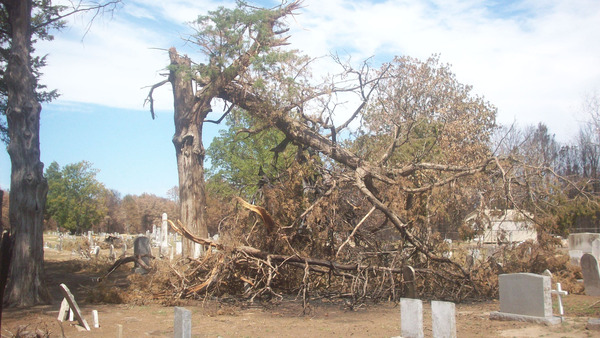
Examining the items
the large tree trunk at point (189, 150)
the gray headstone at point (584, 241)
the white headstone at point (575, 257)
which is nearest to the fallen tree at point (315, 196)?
the large tree trunk at point (189, 150)

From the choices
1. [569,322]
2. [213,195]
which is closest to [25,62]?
[569,322]

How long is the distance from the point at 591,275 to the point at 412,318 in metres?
7.53

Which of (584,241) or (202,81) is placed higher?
(202,81)

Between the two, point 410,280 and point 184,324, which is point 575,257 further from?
point 184,324

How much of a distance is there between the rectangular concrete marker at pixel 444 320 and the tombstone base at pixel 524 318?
2753 mm

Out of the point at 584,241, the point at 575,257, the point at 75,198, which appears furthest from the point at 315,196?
the point at 75,198

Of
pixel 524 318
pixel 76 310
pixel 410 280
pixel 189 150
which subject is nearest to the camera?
pixel 76 310

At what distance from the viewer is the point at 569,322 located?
788 cm

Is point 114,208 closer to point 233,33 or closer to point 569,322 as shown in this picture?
point 233,33

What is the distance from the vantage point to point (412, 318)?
5.63 meters

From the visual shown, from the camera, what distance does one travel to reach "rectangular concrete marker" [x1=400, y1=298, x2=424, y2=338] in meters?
5.59

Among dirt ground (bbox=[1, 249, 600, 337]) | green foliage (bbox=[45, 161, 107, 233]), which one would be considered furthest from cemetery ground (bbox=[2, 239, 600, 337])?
green foliage (bbox=[45, 161, 107, 233])

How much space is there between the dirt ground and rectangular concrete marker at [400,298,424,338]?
1.40 meters

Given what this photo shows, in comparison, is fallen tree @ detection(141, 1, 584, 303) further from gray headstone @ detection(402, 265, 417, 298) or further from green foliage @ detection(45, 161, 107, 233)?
green foliage @ detection(45, 161, 107, 233)
